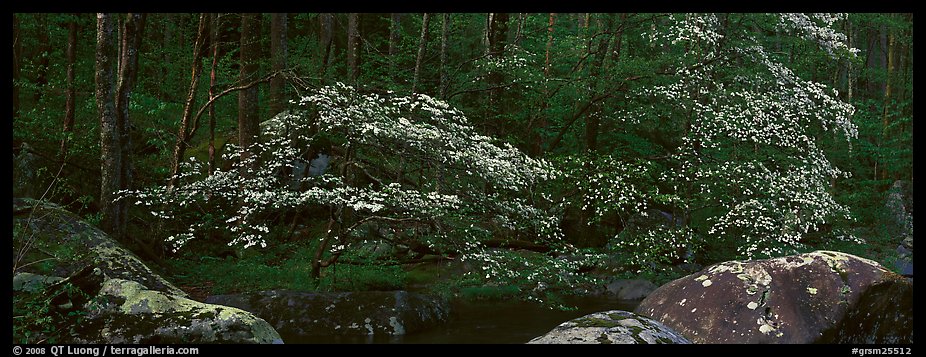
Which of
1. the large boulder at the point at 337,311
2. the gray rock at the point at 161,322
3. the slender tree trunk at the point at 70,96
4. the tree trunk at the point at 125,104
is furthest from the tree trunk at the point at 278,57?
the gray rock at the point at 161,322

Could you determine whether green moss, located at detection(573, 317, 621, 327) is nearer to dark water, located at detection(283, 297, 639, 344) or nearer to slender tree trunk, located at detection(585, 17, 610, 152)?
dark water, located at detection(283, 297, 639, 344)

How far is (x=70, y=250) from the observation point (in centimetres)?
827

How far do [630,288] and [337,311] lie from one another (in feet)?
21.0

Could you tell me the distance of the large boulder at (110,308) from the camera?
22.2ft

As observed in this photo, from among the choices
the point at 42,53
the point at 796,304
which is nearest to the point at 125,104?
the point at 42,53

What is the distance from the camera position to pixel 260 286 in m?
11.1

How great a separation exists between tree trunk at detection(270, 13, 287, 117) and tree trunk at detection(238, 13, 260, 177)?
452 millimetres

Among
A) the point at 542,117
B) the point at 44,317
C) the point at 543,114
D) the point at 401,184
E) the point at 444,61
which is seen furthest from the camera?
the point at 542,117

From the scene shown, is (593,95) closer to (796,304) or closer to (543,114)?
(543,114)

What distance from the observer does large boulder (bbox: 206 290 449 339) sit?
9.85 m

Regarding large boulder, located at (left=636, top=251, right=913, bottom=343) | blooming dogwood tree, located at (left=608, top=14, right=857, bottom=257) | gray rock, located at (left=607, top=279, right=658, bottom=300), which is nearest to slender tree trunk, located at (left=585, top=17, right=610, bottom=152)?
blooming dogwood tree, located at (left=608, top=14, right=857, bottom=257)

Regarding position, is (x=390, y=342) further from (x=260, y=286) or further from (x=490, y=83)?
(x=490, y=83)
